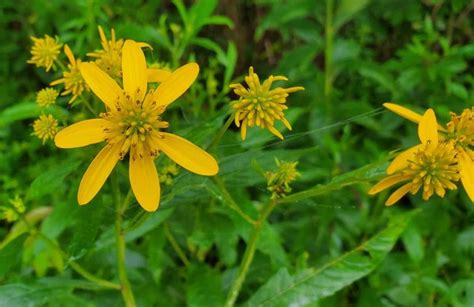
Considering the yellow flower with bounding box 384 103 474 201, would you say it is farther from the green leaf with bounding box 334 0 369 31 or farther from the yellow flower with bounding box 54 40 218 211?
the green leaf with bounding box 334 0 369 31

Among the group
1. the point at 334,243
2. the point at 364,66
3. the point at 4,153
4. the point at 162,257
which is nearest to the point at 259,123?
the point at 162,257

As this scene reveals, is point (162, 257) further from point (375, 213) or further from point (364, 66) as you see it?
point (364, 66)

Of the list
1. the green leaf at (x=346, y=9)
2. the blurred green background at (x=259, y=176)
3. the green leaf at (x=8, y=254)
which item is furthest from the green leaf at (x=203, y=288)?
the green leaf at (x=346, y=9)

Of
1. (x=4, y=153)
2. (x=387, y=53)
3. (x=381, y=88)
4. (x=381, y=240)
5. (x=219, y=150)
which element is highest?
(x=387, y=53)

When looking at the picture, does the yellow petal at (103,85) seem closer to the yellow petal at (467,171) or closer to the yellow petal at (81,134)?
the yellow petal at (81,134)

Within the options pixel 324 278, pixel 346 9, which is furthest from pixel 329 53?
pixel 324 278

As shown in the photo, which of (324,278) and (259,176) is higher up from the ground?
(259,176)

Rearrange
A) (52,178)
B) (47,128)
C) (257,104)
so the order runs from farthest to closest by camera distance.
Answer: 1. (52,178)
2. (47,128)
3. (257,104)

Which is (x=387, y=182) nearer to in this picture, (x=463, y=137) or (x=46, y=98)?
(x=463, y=137)
